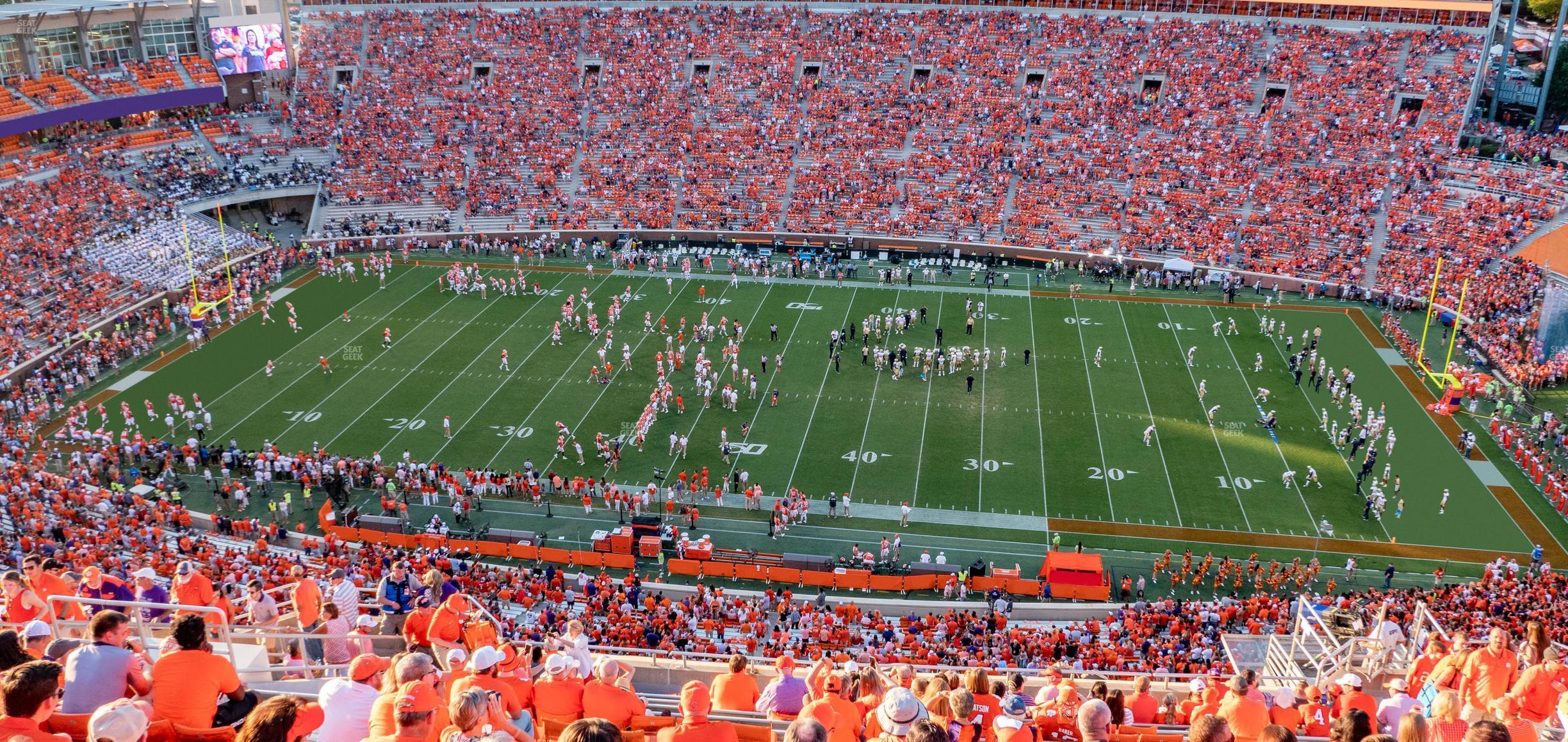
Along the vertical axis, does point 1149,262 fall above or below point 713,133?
below

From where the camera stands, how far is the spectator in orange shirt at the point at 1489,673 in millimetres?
9219

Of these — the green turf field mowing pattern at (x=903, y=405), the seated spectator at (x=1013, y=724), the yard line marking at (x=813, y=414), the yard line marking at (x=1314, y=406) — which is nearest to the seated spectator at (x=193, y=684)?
the seated spectator at (x=1013, y=724)

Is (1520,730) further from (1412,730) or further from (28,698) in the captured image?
(28,698)

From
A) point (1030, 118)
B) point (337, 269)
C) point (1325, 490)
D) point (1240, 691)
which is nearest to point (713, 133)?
point (1030, 118)

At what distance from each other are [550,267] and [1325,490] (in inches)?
1123

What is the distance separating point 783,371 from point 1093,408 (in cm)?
904

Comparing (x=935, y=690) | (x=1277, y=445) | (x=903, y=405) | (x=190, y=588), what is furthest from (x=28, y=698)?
(x=1277, y=445)

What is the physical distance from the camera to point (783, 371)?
3403cm

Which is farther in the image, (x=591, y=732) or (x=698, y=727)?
(x=698, y=727)

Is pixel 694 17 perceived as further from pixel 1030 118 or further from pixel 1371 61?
pixel 1371 61

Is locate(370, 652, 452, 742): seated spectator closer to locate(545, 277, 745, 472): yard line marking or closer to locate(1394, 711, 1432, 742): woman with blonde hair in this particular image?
locate(1394, 711, 1432, 742): woman with blonde hair

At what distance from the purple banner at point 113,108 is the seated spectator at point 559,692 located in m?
45.5

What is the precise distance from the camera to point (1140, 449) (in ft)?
95.3

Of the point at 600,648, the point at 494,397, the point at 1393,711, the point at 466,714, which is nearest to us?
the point at 466,714
